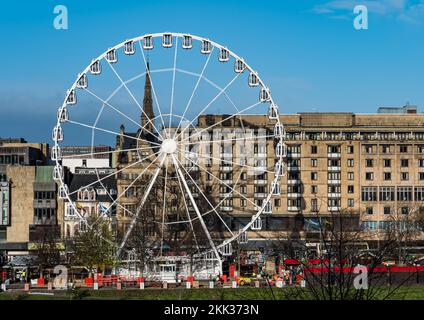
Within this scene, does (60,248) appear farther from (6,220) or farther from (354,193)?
(354,193)

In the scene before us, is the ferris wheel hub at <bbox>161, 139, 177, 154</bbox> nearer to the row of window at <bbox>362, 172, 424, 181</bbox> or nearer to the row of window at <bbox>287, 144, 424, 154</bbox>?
the row of window at <bbox>287, 144, 424, 154</bbox>

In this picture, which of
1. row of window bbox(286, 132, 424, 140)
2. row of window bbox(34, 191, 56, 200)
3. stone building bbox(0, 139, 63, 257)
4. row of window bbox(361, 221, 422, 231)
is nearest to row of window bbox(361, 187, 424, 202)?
row of window bbox(361, 221, 422, 231)

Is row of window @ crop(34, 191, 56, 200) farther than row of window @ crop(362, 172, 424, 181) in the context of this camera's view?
Yes

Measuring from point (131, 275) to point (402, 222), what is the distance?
46756 mm

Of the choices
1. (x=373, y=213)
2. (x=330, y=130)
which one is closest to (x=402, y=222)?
(x=373, y=213)

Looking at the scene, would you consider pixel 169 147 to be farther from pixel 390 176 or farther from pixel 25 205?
pixel 25 205

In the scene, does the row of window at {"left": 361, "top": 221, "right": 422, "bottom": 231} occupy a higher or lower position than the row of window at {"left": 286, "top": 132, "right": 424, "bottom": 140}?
lower

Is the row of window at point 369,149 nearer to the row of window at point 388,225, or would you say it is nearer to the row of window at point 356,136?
the row of window at point 356,136

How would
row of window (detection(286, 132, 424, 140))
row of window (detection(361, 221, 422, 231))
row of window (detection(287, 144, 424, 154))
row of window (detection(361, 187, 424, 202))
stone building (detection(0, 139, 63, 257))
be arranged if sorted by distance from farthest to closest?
stone building (detection(0, 139, 63, 257)), row of window (detection(286, 132, 424, 140)), row of window (detection(361, 187, 424, 202)), row of window (detection(287, 144, 424, 154)), row of window (detection(361, 221, 422, 231))

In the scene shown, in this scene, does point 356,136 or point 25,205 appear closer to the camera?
point 356,136

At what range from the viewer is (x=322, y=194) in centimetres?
13788

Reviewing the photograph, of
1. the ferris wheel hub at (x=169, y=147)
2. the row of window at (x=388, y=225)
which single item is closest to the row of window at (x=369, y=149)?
the row of window at (x=388, y=225)

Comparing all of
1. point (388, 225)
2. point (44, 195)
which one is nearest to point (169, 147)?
point (388, 225)

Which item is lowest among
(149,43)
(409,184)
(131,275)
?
(131,275)
